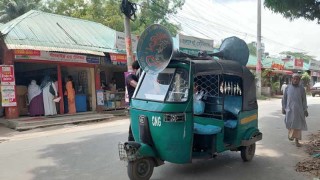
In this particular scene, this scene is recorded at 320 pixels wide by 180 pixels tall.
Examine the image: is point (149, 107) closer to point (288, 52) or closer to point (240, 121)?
point (240, 121)

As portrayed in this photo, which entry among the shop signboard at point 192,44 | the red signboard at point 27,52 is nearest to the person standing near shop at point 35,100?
the red signboard at point 27,52

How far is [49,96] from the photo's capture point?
13.9 m

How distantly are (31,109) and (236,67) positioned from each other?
1026 cm

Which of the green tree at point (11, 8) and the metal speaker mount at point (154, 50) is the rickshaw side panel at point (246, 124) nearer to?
the metal speaker mount at point (154, 50)

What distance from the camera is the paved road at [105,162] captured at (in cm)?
556

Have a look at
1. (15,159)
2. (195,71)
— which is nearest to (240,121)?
(195,71)

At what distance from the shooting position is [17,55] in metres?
12.5

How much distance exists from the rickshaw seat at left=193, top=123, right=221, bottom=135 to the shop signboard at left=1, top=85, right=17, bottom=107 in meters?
9.22

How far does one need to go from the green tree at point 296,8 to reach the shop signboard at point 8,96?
9518mm

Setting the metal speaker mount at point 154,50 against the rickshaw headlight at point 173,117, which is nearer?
the rickshaw headlight at point 173,117

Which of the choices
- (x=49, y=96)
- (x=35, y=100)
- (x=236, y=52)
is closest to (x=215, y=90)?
(x=236, y=52)

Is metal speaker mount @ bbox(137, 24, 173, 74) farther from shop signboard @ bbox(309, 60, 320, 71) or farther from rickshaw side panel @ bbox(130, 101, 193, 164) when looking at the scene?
shop signboard @ bbox(309, 60, 320, 71)

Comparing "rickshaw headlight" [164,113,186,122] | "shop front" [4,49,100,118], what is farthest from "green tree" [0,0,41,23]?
"rickshaw headlight" [164,113,186,122]

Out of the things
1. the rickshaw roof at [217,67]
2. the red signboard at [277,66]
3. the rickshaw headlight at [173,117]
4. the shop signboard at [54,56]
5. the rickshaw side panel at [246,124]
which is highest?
the red signboard at [277,66]
